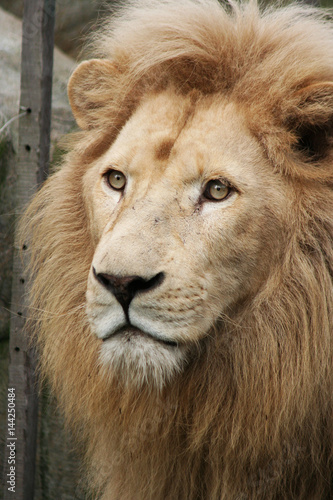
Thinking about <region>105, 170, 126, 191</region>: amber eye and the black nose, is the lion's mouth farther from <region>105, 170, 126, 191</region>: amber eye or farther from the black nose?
<region>105, 170, 126, 191</region>: amber eye

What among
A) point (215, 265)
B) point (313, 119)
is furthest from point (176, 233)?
point (313, 119)

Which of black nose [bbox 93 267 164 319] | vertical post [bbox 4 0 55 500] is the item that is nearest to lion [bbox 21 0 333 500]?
black nose [bbox 93 267 164 319]

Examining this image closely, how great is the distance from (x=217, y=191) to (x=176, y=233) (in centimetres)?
21

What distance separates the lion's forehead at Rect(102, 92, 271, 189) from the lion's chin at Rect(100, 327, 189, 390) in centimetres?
55

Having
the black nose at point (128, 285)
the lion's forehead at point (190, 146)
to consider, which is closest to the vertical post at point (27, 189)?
the lion's forehead at point (190, 146)

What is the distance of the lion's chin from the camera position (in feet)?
5.84

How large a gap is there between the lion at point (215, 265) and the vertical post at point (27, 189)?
99cm

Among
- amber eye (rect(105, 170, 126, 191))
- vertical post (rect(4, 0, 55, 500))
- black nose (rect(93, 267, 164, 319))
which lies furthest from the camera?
vertical post (rect(4, 0, 55, 500))

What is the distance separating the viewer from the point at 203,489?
7.21ft

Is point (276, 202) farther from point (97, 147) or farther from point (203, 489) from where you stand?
point (203, 489)

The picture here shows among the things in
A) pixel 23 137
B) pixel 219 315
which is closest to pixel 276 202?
pixel 219 315

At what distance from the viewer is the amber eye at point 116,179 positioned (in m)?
2.13

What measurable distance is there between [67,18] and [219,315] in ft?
15.9

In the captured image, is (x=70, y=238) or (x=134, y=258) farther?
(x=70, y=238)
